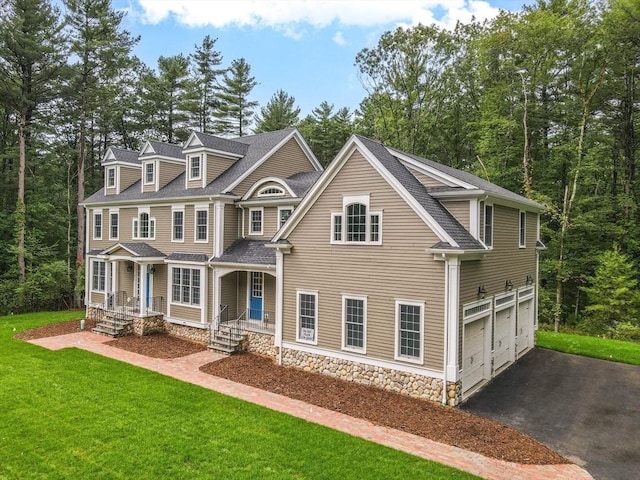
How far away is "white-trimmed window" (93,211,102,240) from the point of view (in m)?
23.0

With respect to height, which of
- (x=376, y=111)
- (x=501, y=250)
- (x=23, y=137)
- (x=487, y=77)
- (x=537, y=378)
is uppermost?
(x=487, y=77)

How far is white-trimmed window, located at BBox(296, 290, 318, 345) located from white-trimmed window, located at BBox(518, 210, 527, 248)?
825 centimetres

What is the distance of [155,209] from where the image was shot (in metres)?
19.9

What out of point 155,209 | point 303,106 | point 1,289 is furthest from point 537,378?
point 303,106

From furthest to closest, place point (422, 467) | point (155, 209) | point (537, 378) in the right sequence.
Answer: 1. point (155, 209)
2. point (537, 378)
3. point (422, 467)

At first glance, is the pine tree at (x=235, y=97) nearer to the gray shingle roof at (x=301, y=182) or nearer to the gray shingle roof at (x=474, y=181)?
the gray shingle roof at (x=301, y=182)

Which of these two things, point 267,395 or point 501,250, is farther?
point 501,250

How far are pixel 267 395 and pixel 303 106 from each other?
113 feet

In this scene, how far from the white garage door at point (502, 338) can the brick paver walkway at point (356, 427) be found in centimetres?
566

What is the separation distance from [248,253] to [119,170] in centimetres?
1169

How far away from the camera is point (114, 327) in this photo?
60.0 feet

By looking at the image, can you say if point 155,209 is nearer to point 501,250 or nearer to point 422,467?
point 501,250

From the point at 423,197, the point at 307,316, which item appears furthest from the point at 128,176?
the point at 423,197

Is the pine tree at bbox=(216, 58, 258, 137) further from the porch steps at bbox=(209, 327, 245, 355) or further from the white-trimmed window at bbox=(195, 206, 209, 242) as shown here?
the porch steps at bbox=(209, 327, 245, 355)
